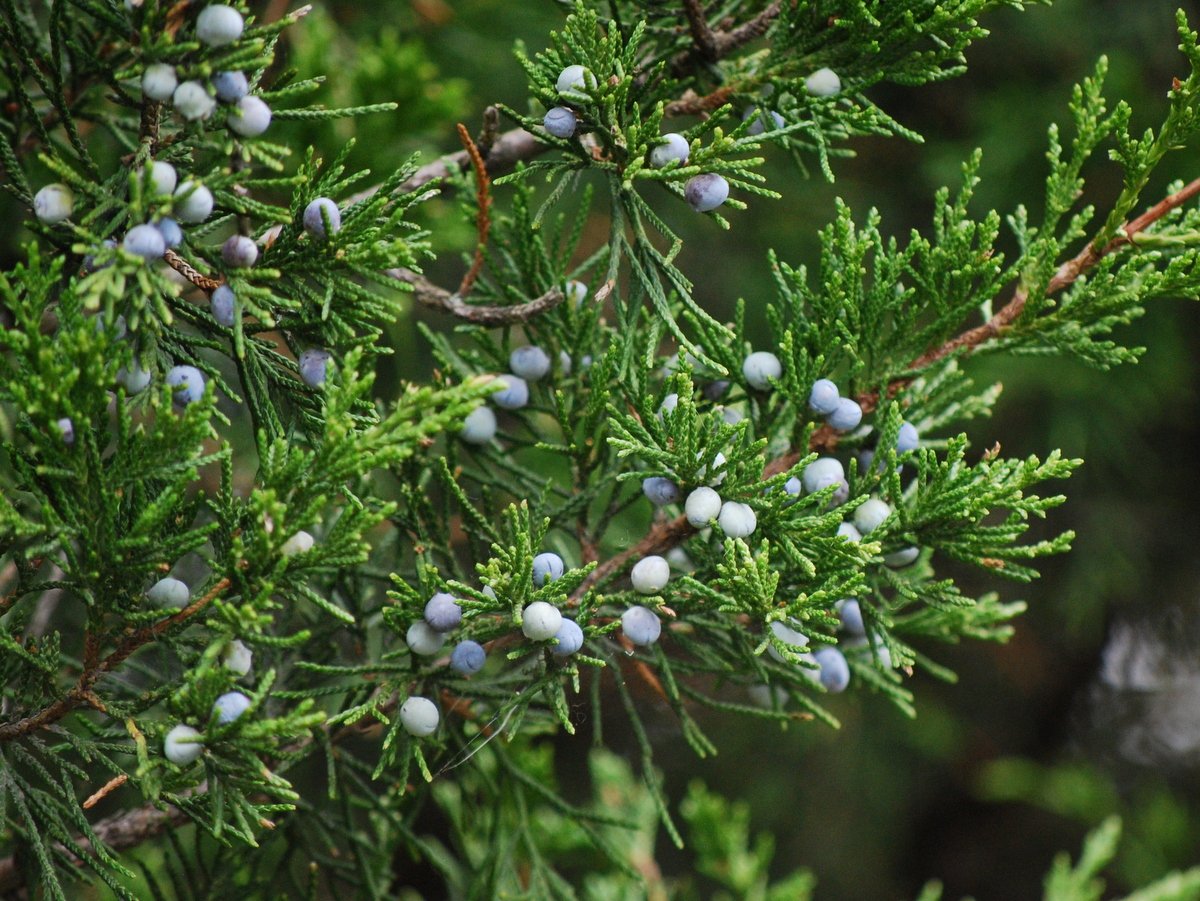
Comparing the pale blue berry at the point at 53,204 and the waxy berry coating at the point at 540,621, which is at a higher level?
the pale blue berry at the point at 53,204

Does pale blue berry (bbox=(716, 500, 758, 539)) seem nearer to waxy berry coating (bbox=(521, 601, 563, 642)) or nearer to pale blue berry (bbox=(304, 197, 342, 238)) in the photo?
waxy berry coating (bbox=(521, 601, 563, 642))

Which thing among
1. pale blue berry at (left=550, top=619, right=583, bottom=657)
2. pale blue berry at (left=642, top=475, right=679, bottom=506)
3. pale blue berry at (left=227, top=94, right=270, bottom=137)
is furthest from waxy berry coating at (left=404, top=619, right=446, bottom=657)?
pale blue berry at (left=227, top=94, right=270, bottom=137)

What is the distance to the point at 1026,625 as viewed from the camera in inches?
124

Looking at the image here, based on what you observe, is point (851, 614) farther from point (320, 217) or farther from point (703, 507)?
point (320, 217)

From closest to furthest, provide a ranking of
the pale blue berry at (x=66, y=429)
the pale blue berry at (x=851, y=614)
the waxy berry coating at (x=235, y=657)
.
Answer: the pale blue berry at (x=66, y=429), the waxy berry coating at (x=235, y=657), the pale blue berry at (x=851, y=614)

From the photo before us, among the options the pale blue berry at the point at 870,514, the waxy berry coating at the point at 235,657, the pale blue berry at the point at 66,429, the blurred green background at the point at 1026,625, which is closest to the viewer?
the pale blue berry at the point at 66,429

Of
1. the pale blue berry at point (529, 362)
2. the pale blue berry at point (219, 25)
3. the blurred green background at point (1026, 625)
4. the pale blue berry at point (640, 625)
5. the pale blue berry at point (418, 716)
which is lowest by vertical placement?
the blurred green background at point (1026, 625)

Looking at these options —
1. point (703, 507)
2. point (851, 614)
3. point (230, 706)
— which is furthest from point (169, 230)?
point (851, 614)

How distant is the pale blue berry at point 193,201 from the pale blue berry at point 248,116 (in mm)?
54

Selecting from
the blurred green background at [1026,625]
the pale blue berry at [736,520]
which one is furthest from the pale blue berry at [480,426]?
the blurred green background at [1026,625]

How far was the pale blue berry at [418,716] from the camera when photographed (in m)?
0.95

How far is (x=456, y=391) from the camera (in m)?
0.82

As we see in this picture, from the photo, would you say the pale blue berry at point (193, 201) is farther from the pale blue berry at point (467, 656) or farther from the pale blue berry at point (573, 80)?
the pale blue berry at point (467, 656)

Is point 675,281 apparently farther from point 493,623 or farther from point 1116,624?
point 1116,624
